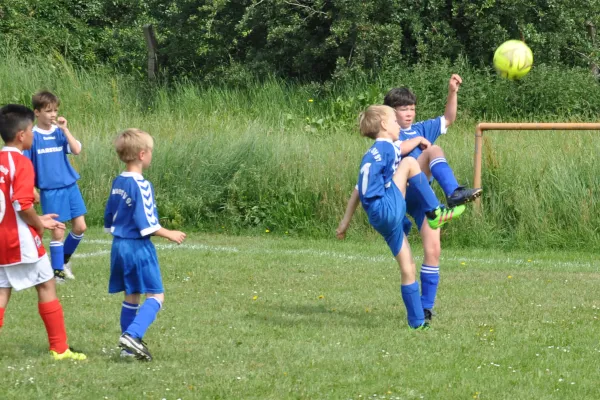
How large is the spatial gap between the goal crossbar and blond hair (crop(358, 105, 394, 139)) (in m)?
5.71

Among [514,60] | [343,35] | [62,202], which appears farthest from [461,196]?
[343,35]

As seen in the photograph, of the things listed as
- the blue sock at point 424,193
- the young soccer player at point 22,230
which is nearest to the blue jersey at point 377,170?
the blue sock at point 424,193

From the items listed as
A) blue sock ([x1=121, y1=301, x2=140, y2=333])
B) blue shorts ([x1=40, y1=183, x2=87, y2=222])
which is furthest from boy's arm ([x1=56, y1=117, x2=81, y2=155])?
blue sock ([x1=121, y1=301, x2=140, y2=333])

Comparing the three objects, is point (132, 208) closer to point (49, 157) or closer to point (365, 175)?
point (365, 175)

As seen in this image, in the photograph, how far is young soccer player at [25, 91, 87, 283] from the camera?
9.33m

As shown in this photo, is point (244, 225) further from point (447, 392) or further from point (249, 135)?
point (447, 392)

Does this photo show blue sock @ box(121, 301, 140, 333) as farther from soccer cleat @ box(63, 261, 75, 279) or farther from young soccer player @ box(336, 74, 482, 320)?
soccer cleat @ box(63, 261, 75, 279)

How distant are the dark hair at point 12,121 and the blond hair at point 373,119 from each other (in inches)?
98.6

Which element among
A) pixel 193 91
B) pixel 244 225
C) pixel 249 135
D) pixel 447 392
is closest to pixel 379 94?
pixel 193 91

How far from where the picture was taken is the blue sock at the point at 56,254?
9625mm

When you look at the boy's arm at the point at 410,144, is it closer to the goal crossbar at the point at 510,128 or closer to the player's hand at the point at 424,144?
the player's hand at the point at 424,144

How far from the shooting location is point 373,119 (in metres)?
7.24

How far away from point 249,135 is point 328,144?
1.28 metres

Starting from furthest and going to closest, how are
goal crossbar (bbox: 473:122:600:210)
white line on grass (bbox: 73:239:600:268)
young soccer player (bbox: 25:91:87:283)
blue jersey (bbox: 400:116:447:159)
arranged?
goal crossbar (bbox: 473:122:600:210) < white line on grass (bbox: 73:239:600:268) < young soccer player (bbox: 25:91:87:283) < blue jersey (bbox: 400:116:447:159)
